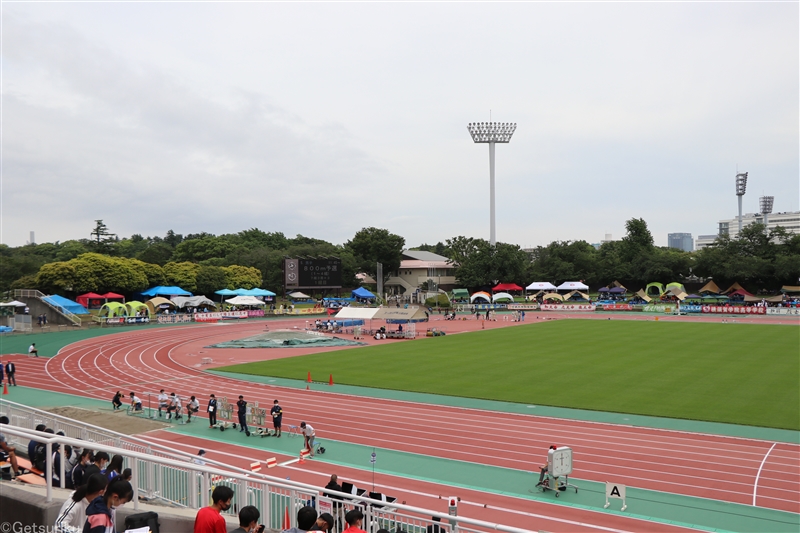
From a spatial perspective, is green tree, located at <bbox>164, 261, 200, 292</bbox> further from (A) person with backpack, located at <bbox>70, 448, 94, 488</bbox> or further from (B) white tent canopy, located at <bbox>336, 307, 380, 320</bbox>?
(A) person with backpack, located at <bbox>70, 448, 94, 488</bbox>

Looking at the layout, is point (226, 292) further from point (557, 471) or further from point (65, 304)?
point (557, 471)

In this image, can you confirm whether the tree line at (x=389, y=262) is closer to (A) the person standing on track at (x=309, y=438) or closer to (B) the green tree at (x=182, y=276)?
(B) the green tree at (x=182, y=276)

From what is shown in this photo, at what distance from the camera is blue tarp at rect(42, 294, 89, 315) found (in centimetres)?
5850

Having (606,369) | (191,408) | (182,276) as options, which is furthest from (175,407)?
(182,276)

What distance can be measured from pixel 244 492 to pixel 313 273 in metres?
71.8

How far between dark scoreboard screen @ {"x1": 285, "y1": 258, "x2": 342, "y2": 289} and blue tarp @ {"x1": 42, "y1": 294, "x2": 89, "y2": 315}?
2550 cm

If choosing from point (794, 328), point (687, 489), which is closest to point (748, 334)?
point (794, 328)

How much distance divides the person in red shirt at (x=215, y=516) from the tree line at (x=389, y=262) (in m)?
70.2

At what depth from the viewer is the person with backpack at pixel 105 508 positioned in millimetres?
5715

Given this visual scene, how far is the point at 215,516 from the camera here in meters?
5.99

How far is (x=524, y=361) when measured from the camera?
33312 mm

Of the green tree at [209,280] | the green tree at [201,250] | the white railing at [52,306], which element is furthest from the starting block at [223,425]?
the green tree at [201,250]

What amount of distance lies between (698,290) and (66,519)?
325 ft

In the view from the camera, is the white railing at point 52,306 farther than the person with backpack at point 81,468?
Yes
